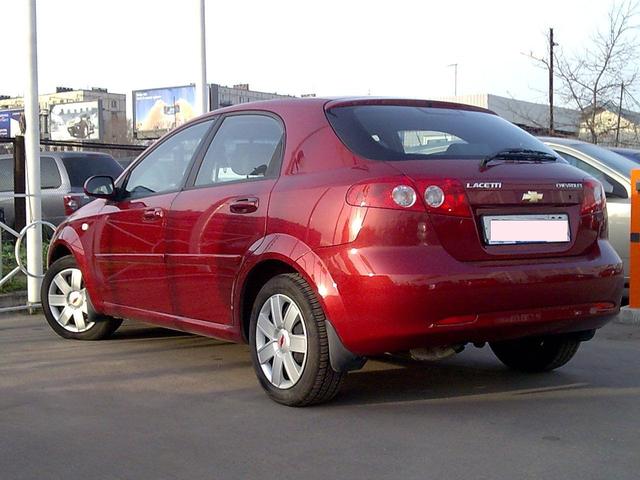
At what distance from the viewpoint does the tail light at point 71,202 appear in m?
12.4

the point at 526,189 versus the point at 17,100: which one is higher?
the point at 17,100

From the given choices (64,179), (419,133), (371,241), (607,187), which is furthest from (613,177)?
(64,179)

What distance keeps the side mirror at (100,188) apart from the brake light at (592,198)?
3.25 meters

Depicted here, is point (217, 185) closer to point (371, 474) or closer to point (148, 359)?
point (148, 359)

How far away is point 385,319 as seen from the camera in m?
4.29

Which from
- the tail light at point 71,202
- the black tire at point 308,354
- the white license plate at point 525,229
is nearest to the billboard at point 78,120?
the tail light at point 71,202

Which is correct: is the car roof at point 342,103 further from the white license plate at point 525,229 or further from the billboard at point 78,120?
the billboard at point 78,120

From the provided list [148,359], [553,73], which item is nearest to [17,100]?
[553,73]

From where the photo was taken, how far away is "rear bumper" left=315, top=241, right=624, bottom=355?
4.26m

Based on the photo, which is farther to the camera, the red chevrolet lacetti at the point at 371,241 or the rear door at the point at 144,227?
A: the rear door at the point at 144,227

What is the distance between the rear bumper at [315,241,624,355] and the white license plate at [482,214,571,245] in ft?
0.42

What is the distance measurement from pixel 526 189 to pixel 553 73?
2003 cm

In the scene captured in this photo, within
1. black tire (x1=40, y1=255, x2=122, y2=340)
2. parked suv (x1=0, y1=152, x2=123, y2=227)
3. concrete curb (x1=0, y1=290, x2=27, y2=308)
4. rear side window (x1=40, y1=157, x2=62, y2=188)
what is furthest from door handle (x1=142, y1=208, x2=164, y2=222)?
rear side window (x1=40, y1=157, x2=62, y2=188)

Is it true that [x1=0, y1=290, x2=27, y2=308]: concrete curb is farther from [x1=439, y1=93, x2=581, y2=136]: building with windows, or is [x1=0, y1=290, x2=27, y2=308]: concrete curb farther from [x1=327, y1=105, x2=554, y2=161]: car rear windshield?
[x1=439, y1=93, x2=581, y2=136]: building with windows
